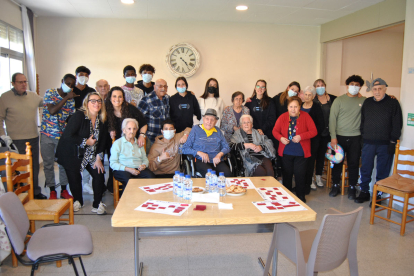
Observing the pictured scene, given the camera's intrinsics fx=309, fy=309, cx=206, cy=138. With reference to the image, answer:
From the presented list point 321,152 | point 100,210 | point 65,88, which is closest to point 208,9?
point 65,88

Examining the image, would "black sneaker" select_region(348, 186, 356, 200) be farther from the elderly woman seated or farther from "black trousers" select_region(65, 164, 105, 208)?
"black trousers" select_region(65, 164, 105, 208)

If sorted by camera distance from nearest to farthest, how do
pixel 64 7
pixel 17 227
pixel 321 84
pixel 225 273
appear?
1. pixel 17 227
2. pixel 225 273
3. pixel 321 84
4. pixel 64 7

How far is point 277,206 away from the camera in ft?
7.14

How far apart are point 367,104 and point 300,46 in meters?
2.94

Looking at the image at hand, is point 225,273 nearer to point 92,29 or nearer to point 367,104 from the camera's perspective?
point 367,104

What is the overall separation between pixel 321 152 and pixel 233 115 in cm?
153

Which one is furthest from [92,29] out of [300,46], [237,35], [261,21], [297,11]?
[300,46]

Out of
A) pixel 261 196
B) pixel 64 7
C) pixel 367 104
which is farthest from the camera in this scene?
pixel 64 7

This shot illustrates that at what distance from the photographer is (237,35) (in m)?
6.39

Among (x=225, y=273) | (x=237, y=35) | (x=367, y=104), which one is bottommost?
(x=225, y=273)

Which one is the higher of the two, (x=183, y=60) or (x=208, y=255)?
(x=183, y=60)

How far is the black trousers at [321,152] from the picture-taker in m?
4.70

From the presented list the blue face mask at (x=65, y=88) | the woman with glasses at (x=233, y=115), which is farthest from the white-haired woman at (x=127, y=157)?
the woman with glasses at (x=233, y=115)

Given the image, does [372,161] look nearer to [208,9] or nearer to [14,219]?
[208,9]
